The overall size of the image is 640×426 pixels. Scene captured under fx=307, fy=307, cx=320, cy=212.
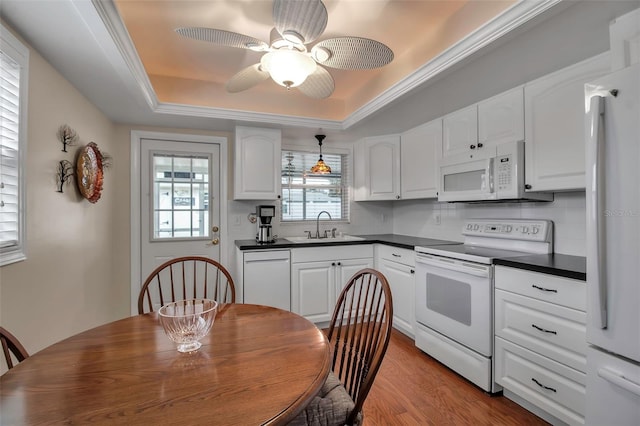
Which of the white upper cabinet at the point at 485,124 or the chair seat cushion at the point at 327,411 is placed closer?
the chair seat cushion at the point at 327,411

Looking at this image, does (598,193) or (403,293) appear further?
(403,293)

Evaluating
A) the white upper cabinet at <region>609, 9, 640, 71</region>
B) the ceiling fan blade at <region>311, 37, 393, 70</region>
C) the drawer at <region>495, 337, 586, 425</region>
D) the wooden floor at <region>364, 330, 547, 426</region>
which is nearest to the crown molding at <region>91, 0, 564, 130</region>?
the white upper cabinet at <region>609, 9, 640, 71</region>

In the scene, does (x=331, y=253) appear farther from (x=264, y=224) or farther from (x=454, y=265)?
(x=454, y=265)

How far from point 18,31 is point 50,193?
0.87 meters

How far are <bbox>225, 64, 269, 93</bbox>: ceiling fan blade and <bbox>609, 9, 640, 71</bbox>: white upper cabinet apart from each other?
1818 mm

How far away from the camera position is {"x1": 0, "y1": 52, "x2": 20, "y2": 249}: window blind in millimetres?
1448

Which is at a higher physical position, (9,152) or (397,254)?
(9,152)

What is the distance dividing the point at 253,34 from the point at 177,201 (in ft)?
6.18

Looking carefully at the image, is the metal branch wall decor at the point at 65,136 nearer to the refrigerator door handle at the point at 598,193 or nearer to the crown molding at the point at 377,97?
the crown molding at the point at 377,97

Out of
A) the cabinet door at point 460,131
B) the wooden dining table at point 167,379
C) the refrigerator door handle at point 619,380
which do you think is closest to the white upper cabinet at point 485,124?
the cabinet door at point 460,131

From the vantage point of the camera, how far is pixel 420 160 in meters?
3.14

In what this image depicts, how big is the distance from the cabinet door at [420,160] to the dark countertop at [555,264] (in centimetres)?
111

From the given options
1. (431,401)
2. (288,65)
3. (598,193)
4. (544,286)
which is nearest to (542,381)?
(544,286)

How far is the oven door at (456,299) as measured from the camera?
2023mm
